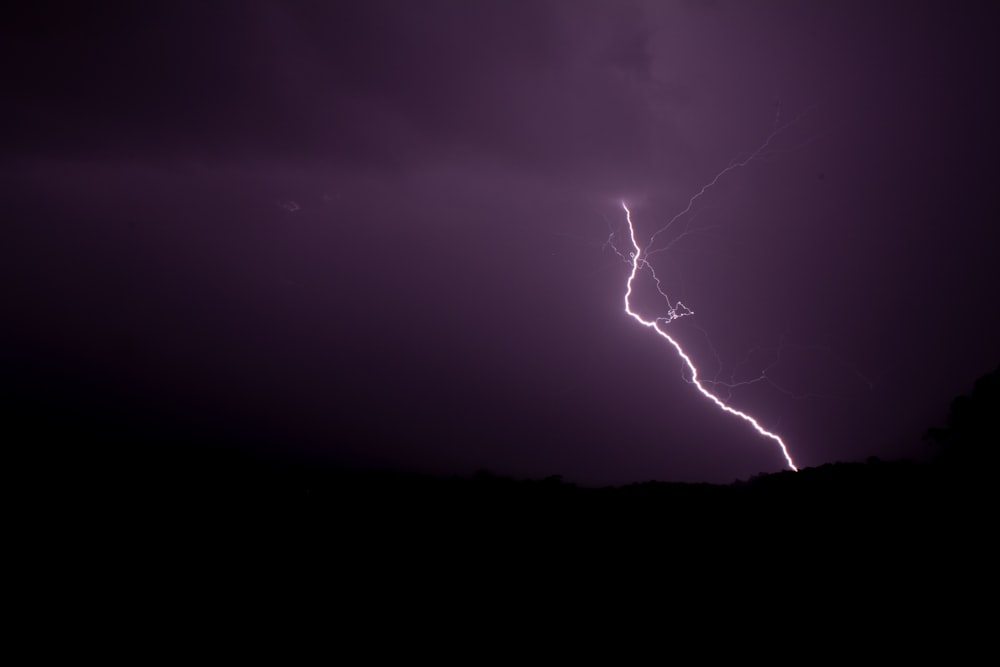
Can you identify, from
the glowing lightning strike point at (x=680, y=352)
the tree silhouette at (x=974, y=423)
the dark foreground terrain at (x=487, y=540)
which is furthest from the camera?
the glowing lightning strike point at (x=680, y=352)

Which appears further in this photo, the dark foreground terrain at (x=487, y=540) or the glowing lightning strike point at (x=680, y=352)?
the glowing lightning strike point at (x=680, y=352)

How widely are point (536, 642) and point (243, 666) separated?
5.27ft

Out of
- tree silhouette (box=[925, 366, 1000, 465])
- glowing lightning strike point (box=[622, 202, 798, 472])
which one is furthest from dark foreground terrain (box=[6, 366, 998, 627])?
glowing lightning strike point (box=[622, 202, 798, 472])

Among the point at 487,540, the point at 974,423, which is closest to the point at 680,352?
the point at 974,423

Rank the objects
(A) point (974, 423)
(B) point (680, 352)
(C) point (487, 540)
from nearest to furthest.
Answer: (C) point (487, 540) < (A) point (974, 423) < (B) point (680, 352)

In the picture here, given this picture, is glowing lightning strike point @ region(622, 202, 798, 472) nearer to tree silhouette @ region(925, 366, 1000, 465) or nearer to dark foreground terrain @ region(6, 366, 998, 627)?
tree silhouette @ region(925, 366, 1000, 465)

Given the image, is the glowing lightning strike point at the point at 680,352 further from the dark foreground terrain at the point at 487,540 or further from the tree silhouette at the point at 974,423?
the dark foreground terrain at the point at 487,540

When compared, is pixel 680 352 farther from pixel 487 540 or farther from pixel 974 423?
pixel 487 540

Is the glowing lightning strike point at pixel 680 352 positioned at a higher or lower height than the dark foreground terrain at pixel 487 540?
higher

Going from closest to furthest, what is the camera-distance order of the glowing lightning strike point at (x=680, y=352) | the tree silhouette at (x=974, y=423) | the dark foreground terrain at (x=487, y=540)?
the dark foreground terrain at (x=487, y=540), the tree silhouette at (x=974, y=423), the glowing lightning strike point at (x=680, y=352)

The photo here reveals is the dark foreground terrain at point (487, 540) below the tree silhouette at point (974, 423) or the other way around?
below

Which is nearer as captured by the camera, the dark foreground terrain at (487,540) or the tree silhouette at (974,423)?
the dark foreground terrain at (487,540)

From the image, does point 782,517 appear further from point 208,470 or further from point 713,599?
point 208,470

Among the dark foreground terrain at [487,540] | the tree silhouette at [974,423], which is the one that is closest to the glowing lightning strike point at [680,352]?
the tree silhouette at [974,423]
